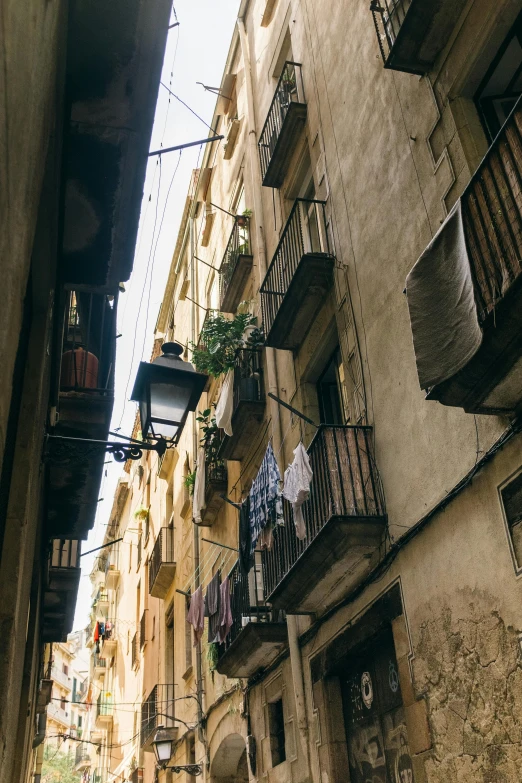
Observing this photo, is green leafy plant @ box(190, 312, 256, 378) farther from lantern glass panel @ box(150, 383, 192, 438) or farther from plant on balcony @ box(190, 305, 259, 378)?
lantern glass panel @ box(150, 383, 192, 438)

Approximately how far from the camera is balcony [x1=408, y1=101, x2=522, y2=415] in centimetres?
495

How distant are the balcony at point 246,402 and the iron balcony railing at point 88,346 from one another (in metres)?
4.33

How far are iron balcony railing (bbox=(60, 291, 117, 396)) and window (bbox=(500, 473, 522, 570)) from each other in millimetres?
3954

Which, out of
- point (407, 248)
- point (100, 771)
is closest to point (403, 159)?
point (407, 248)

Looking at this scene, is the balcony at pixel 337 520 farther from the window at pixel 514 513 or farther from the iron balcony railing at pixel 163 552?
the iron balcony railing at pixel 163 552

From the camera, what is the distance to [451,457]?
6.45m

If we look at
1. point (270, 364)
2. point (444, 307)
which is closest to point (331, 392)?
point (270, 364)

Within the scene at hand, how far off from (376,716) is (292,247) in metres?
6.23

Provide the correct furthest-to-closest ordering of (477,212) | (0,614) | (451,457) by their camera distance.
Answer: (451,457) < (477,212) < (0,614)

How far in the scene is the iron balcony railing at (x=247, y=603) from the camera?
34.5 feet

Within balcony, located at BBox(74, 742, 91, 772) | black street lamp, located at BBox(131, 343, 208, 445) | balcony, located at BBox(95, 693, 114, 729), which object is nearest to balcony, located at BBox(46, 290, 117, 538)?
black street lamp, located at BBox(131, 343, 208, 445)

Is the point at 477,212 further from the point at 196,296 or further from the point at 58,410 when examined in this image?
the point at 196,296

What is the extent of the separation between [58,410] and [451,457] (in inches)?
150

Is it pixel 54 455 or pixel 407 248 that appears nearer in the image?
pixel 54 455
